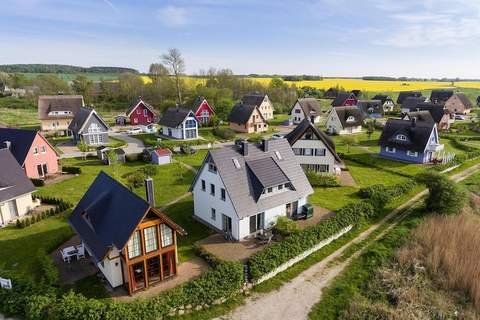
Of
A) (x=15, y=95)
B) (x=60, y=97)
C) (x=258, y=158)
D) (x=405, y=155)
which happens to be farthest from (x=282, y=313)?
(x=15, y=95)

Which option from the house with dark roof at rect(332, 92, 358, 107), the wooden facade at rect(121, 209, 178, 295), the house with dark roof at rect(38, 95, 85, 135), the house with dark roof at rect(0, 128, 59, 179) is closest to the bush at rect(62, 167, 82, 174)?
the house with dark roof at rect(0, 128, 59, 179)

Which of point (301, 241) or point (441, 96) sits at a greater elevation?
point (441, 96)

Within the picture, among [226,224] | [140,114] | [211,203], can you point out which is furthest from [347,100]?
[226,224]

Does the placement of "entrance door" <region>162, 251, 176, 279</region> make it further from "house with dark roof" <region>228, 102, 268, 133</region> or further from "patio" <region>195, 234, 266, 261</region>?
"house with dark roof" <region>228, 102, 268, 133</region>

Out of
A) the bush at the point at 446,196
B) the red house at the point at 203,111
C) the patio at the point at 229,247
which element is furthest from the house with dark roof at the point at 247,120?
the patio at the point at 229,247

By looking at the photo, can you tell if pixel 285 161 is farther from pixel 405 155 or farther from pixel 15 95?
pixel 15 95

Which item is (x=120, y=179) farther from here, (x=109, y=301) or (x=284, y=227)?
(x=109, y=301)
